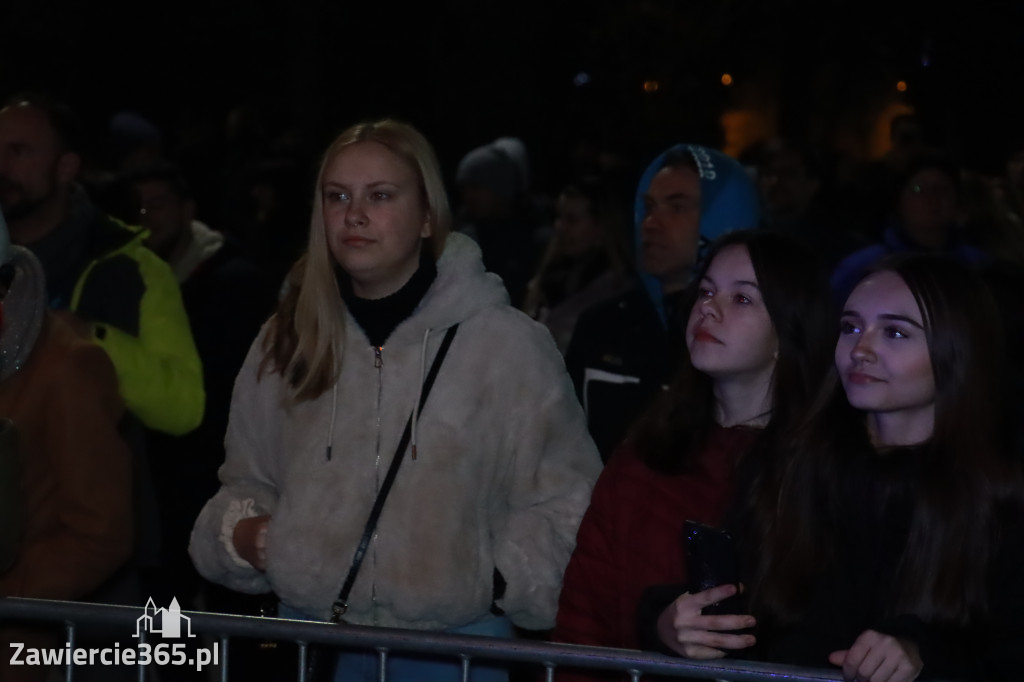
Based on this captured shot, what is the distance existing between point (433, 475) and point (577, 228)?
463 centimetres

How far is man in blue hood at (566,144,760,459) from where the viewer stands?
200 inches

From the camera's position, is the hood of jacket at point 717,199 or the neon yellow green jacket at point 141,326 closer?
the neon yellow green jacket at point 141,326

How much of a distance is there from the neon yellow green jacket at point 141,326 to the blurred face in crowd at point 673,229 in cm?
Result: 162

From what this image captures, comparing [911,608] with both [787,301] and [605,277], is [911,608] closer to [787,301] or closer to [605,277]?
[787,301]

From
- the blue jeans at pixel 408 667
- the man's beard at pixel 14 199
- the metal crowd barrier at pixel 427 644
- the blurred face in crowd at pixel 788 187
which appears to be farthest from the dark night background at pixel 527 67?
the metal crowd barrier at pixel 427 644

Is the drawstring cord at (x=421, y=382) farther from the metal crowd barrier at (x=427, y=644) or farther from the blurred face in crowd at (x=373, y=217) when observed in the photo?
the metal crowd barrier at (x=427, y=644)

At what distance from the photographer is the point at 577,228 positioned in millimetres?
8297

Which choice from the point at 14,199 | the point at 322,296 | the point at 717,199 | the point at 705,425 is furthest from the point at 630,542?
the point at 14,199

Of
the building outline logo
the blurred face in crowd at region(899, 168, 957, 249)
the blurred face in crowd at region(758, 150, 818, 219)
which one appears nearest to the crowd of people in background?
the building outline logo

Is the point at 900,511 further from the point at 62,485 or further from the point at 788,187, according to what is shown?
the point at 788,187

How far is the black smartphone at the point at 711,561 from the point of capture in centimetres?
299

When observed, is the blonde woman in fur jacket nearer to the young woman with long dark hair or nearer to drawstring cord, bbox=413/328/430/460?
drawstring cord, bbox=413/328/430/460

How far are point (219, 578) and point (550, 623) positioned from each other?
3.07 ft

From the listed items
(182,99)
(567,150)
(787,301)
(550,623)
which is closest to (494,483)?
(550,623)
